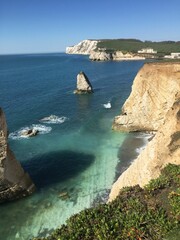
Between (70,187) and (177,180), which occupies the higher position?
(177,180)

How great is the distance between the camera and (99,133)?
51.2 m

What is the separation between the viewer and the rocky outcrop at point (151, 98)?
4672 cm

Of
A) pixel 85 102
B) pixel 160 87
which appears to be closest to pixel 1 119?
pixel 160 87

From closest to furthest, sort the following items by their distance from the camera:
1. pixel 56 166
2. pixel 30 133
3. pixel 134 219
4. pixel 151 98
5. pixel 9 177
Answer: pixel 134 219, pixel 9 177, pixel 56 166, pixel 151 98, pixel 30 133

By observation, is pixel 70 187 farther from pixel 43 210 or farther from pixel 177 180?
pixel 177 180

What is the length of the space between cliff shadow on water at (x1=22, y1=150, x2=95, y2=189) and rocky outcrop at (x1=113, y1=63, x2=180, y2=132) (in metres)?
12.4

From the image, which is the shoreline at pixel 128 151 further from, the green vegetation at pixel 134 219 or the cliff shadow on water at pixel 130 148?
the green vegetation at pixel 134 219

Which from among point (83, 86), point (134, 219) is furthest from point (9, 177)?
point (83, 86)

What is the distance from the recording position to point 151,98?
50.1 m

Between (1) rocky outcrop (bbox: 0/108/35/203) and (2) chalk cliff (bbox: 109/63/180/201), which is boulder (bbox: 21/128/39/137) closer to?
(2) chalk cliff (bbox: 109/63/180/201)

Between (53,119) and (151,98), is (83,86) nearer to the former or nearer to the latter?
(53,119)

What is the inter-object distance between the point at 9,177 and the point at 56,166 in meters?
9.00

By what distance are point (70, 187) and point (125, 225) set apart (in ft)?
58.0

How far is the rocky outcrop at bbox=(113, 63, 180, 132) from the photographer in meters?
46.7
